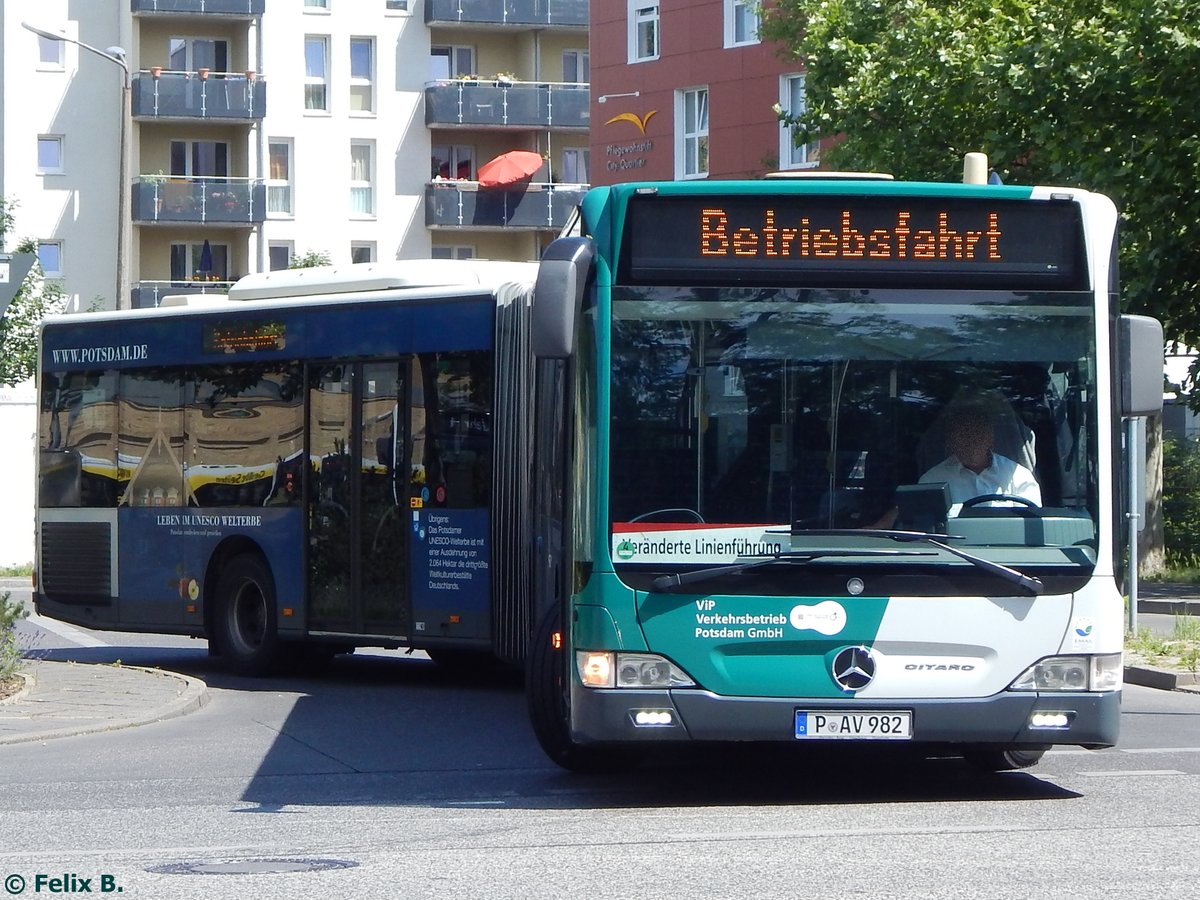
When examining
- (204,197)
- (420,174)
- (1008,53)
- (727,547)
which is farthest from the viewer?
(420,174)

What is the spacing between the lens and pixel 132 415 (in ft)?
55.9

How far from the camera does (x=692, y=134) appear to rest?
48.2 metres

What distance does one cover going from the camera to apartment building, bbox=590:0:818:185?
153 feet

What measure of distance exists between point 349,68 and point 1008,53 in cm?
3551

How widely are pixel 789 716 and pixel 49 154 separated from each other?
50609 millimetres

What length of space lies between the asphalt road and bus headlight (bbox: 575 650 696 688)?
1.92 feet

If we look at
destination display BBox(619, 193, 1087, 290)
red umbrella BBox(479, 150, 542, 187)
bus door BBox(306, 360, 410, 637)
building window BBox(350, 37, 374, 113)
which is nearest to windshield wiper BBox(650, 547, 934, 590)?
destination display BBox(619, 193, 1087, 290)

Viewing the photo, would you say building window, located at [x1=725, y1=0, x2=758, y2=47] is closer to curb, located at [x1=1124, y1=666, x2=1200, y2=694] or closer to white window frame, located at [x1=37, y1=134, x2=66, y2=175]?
white window frame, located at [x1=37, y1=134, x2=66, y2=175]

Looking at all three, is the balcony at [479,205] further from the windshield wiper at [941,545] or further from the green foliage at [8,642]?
the windshield wiper at [941,545]

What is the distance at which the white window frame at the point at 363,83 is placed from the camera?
58.5 meters

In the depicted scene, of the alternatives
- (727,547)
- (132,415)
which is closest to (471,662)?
(132,415)

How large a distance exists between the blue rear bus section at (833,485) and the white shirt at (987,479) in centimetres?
4

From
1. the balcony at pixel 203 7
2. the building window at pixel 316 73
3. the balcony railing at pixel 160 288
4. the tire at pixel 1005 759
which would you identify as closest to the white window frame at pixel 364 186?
the building window at pixel 316 73

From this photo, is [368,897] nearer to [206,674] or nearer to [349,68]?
[206,674]
